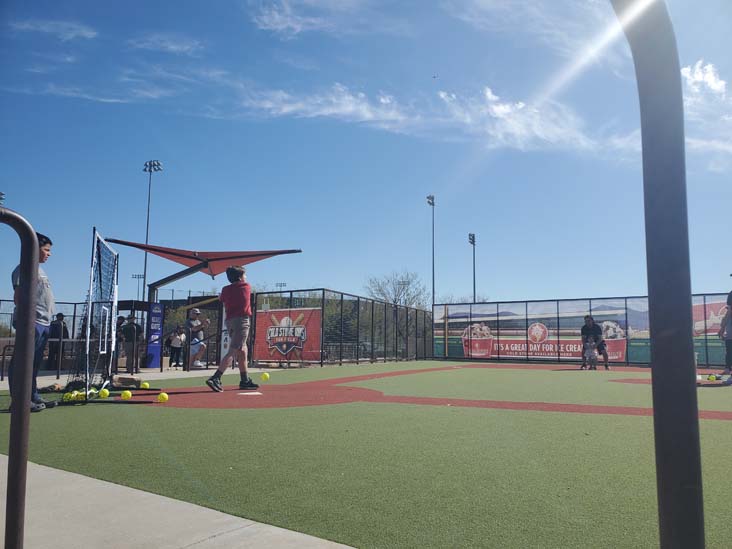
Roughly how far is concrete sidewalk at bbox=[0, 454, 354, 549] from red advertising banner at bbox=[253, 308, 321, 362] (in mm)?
16780

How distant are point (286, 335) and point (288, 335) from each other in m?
0.10

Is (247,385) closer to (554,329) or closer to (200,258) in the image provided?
(200,258)

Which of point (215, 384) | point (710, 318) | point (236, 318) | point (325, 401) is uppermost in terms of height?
point (710, 318)

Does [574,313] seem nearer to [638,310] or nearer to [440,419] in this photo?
[638,310]

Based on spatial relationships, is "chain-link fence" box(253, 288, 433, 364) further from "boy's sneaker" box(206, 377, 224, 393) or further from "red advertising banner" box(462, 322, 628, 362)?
"boy's sneaker" box(206, 377, 224, 393)

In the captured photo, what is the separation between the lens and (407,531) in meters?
2.51

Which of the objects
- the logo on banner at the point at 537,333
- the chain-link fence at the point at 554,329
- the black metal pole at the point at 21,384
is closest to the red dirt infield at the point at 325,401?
the black metal pole at the point at 21,384

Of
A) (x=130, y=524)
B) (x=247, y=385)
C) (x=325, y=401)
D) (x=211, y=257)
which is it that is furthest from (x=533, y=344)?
(x=130, y=524)

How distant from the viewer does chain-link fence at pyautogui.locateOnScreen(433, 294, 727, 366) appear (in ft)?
69.9

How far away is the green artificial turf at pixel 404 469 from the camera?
258 centimetres

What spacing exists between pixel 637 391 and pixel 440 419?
5604 millimetres

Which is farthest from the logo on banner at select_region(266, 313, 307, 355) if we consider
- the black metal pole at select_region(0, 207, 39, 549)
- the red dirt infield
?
the black metal pole at select_region(0, 207, 39, 549)

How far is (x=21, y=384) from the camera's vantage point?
74.8 inches

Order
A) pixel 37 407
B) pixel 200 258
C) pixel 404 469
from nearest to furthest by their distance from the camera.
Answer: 1. pixel 404 469
2. pixel 37 407
3. pixel 200 258
